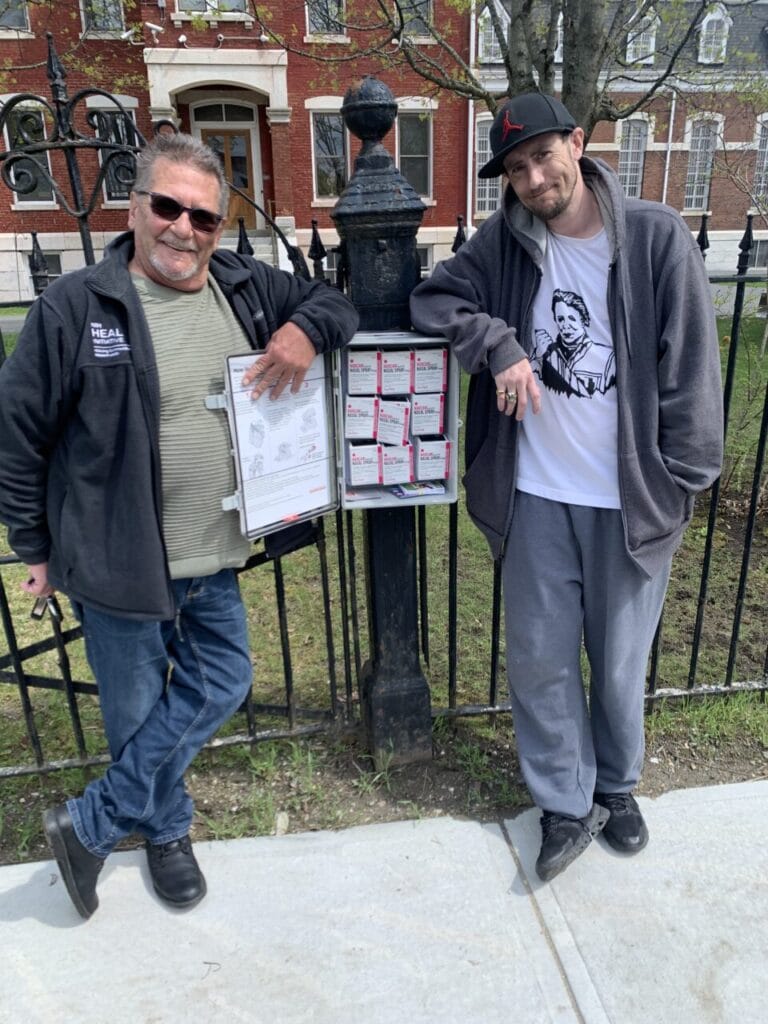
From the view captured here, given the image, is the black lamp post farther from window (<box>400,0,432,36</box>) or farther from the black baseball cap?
window (<box>400,0,432,36</box>)

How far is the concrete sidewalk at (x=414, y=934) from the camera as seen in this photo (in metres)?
1.94

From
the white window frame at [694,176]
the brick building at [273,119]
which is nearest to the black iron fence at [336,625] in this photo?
the brick building at [273,119]

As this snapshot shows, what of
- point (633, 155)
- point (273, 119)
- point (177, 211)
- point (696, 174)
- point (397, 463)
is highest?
point (273, 119)

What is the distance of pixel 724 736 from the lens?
9.69 ft

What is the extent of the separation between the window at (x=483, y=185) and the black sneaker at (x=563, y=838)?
21.4 meters

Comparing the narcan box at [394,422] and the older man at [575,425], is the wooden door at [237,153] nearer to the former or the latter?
the narcan box at [394,422]

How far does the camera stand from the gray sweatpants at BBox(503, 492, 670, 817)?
221 cm

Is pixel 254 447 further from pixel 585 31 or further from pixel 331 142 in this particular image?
pixel 331 142

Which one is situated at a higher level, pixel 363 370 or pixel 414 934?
pixel 363 370

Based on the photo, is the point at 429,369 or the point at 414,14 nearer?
the point at 429,369

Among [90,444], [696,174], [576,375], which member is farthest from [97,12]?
[696,174]

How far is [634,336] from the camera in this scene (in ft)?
6.58

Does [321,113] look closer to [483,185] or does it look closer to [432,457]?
[483,185]

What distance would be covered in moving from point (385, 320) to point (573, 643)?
1.12 meters
